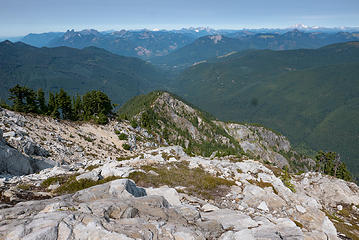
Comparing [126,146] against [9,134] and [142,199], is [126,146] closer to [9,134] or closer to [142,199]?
[9,134]

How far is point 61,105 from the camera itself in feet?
241

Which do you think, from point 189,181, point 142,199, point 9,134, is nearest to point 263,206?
point 189,181

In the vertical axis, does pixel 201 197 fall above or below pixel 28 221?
below

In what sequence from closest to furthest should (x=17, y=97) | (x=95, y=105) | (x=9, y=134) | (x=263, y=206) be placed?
1. (x=263, y=206)
2. (x=9, y=134)
3. (x=17, y=97)
4. (x=95, y=105)

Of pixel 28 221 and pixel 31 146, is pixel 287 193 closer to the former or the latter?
pixel 28 221

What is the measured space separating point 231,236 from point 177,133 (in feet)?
483

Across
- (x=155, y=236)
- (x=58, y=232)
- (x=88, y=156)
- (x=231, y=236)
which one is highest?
(x=58, y=232)

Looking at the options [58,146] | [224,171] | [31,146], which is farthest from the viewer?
[58,146]

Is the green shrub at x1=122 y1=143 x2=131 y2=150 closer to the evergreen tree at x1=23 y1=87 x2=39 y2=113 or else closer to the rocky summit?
the rocky summit

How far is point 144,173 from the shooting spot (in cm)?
2872

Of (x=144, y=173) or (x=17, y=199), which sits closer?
(x=17, y=199)

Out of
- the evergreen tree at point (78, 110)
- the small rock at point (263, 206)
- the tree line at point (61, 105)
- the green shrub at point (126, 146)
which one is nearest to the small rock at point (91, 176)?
the small rock at point (263, 206)

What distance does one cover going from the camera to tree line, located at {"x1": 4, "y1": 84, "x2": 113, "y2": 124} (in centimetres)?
6400

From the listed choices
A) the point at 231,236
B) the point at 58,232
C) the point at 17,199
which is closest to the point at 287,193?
the point at 231,236
